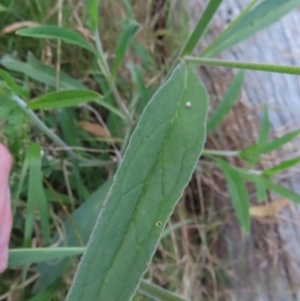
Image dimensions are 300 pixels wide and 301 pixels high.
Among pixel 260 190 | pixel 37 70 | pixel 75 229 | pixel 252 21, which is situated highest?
pixel 252 21

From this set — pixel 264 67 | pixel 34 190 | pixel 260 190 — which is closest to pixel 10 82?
pixel 34 190

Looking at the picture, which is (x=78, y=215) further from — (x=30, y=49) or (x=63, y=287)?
A: (x=30, y=49)

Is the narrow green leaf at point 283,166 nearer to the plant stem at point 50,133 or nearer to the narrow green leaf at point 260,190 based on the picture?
the narrow green leaf at point 260,190

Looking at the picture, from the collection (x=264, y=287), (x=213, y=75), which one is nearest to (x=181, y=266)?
(x=264, y=287)

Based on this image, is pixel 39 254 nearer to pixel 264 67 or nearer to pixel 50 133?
pixel 50 133

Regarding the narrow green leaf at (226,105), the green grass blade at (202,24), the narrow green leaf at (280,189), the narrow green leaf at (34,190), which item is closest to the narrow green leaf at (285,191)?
the narrow green leaf at (280,189)

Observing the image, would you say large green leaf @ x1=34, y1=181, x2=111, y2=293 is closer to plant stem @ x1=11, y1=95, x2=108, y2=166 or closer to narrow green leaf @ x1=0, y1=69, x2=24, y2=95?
plant stem @ x1=11, y1=95, x2=108, y2=166
